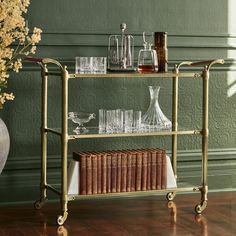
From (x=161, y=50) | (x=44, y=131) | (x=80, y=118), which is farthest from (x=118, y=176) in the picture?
(x=161, y=50)

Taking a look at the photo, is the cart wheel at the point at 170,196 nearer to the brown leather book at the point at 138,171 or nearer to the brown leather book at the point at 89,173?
the brown leather book at the point at 138,171

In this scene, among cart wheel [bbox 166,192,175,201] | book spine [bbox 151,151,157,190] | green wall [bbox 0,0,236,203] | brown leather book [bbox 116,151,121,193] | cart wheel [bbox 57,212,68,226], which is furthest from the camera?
cart wheel [bbox 166,192,175,201]

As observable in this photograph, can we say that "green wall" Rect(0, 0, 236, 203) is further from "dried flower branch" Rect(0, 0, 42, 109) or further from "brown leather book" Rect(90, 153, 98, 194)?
"brown leather book" Rect(90, 153, 98, 194)

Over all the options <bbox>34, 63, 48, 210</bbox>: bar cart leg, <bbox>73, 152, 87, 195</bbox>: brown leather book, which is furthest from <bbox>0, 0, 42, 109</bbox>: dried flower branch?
<bbox>73, 152, 87, 195</bbox>: brown leather book

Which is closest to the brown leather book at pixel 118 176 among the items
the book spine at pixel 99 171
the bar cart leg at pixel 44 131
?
the book spine at pixel 99 171

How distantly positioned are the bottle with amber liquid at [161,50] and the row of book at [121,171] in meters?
0.53

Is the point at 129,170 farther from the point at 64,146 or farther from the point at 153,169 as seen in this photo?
the point at 64,146

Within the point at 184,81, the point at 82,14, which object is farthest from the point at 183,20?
the point at 82,14

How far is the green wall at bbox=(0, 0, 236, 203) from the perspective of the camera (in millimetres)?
4383

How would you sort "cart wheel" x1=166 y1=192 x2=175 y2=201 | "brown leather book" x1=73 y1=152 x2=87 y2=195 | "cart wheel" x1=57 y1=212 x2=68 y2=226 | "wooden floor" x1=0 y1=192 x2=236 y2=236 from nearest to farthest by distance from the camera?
1. "wooden floor" x1=0 y1=192 x2=236 y2=236
2. "cart wheel" x1=57 y1=212 x2=68 y2=226
3. "brown leather book" x1=73 y1=152 x2=87 y2=195
4. "cart wheel" x1=166 y1=192 x2=175 y2=201

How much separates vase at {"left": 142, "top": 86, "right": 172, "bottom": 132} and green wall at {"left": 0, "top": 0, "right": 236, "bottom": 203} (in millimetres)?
347

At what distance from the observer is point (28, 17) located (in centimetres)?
433

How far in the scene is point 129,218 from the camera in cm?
408

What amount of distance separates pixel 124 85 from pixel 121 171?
2.48 feet
